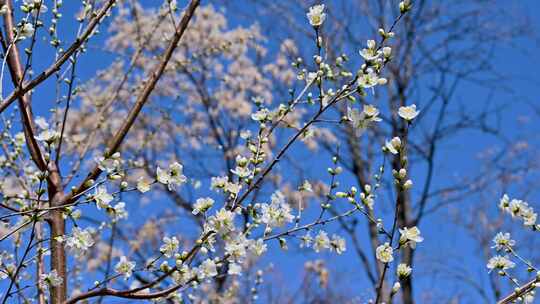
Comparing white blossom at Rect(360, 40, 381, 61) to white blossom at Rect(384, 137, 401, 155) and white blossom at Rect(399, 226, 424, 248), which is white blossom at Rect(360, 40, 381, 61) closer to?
white blossom at Rect(384, 137, 401, 155)

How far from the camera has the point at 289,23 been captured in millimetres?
7152

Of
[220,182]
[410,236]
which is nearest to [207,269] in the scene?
[220,182]

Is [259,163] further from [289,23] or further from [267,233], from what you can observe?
[289,23]

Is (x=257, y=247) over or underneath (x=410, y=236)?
over

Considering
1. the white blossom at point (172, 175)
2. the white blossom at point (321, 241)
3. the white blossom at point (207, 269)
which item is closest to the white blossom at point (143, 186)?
the white blossom at point (172, 175)

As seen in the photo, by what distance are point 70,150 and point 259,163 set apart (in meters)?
1.96

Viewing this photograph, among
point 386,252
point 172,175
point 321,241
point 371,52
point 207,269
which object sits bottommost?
point 386,252

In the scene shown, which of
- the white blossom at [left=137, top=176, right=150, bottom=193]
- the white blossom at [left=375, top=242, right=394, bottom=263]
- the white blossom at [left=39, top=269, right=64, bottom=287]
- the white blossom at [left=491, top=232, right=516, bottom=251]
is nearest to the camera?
the white blossom at [left=375, top=242, right=394, bottom=263]

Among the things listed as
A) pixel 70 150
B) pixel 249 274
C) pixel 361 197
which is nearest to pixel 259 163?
pixel 361 197

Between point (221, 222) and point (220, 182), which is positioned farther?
point (220, 182)

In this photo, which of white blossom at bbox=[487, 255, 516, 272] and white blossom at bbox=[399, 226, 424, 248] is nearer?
white blossom at bbox=[399, 226, 424, 248]

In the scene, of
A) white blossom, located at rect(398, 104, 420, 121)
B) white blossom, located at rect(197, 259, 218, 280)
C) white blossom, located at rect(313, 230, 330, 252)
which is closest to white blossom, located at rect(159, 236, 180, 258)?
white blossom, located at rect(197, 259, 218, 280)

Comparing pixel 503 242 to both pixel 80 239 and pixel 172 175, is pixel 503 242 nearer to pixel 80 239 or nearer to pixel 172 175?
pixel 172 175

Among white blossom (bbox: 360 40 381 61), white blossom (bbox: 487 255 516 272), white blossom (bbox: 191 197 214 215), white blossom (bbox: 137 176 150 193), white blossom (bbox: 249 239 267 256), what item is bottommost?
white blossom (bbox: 487 255 516 272)
